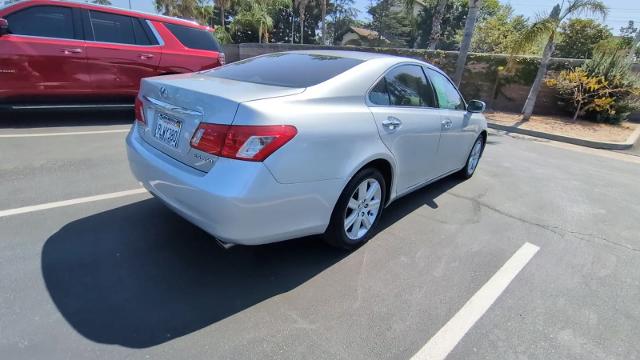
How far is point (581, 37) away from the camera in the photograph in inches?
1143

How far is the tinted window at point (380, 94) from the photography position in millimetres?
2918

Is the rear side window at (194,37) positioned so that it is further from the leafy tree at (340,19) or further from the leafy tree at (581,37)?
the leafy tree at (340,19)

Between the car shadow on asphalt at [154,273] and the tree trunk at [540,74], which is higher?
the tree trunk at [540,74]

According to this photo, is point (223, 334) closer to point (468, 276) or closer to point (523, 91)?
point (468, 276)

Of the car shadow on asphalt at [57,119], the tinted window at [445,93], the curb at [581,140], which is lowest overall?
the curb at [581,140]

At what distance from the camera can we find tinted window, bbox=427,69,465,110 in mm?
3879

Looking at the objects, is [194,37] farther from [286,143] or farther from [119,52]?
[286,143]

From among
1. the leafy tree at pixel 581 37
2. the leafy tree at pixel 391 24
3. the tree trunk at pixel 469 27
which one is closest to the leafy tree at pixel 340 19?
the leafy tree at pixel 391 24

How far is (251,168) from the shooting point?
213cm

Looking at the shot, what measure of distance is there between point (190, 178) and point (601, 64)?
13.5 m

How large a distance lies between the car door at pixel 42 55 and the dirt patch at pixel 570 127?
11.0 m

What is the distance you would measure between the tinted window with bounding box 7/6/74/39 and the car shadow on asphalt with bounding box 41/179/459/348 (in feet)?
13.4

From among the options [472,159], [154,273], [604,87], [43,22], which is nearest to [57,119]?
[43,22]

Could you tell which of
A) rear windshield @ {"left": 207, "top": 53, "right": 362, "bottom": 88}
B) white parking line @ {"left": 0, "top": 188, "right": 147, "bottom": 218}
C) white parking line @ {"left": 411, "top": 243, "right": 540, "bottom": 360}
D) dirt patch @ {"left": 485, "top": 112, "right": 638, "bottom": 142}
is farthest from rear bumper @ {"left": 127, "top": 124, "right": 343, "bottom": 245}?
dirt patch @ {"left": 485, "top": 112, "right": 638, "bottom": 142}
